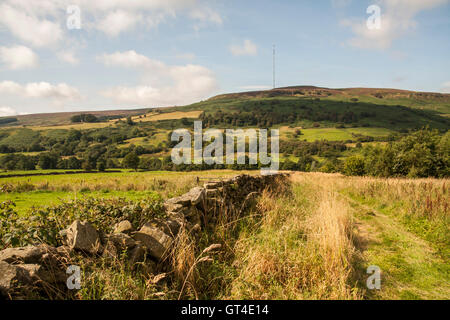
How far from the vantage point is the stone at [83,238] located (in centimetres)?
296

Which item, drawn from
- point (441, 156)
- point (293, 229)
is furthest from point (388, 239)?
point (441, 156)

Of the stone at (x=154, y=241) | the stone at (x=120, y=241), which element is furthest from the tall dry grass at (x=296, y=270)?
the stone at (x=120, y=241)

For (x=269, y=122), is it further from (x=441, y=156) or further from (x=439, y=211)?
(x=439, y=211)

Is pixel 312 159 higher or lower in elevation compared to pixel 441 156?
lower

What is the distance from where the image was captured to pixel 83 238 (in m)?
3.01

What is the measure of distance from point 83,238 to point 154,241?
3.43 feet

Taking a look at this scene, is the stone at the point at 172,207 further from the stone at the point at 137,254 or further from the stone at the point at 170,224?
the stone at the point at 137,254

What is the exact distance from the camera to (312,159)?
8712cm

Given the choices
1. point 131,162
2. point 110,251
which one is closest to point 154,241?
point 110,251

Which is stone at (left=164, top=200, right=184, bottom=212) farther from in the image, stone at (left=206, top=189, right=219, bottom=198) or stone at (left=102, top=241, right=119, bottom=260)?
stone at (left=102, top=241, right=119, bottom=260)

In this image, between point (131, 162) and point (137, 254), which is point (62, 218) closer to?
point (137, 254)

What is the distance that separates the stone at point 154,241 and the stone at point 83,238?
2.14ft

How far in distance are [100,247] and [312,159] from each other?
90828 millimetres

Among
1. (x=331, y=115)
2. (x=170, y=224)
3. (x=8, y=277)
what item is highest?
(x=331, y=115)
